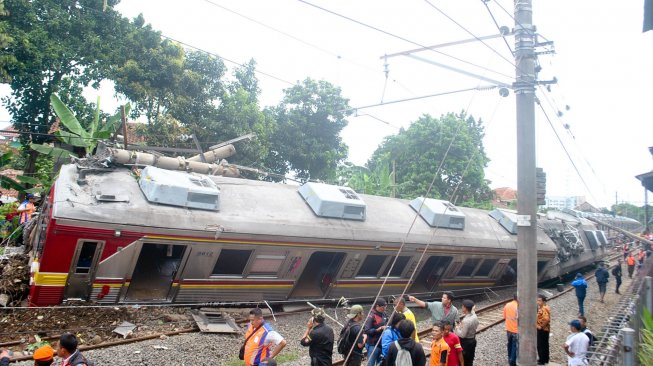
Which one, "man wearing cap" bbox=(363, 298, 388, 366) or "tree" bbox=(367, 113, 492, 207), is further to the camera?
"tree" bbox=(367, 113, 492, 207)

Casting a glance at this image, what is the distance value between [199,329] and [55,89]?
1688cm

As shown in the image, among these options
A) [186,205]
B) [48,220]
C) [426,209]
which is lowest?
[48,220]

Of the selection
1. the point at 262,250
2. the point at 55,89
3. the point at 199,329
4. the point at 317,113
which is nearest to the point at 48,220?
the point at 199,329

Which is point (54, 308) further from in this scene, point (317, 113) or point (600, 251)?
point (600, 251)

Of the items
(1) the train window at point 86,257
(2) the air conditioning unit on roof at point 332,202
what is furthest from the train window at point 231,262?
(1) the train window at point 86,257

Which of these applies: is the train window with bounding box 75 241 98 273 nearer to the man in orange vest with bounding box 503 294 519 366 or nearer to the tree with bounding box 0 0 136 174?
the man in orange vest with bounding box 503 294 519 366

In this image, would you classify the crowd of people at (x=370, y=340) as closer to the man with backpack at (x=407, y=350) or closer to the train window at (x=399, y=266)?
the man with backpack at (x=407, y=350)

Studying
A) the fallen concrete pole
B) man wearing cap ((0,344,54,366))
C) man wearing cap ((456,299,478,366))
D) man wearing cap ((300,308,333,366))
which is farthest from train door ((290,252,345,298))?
man wearing cap ((0,344,54,366))

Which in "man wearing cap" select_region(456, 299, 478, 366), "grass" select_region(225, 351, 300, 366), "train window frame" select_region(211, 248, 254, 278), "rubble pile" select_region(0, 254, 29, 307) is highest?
"man wearing cap" select_region(456, 299, 478, 366)

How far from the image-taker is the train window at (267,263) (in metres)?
12.0

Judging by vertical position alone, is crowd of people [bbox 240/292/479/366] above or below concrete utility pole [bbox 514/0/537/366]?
below

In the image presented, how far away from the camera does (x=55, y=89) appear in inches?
857

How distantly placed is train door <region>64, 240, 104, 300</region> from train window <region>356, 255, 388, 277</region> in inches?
295

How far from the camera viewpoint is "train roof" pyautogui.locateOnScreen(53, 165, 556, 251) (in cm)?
995
